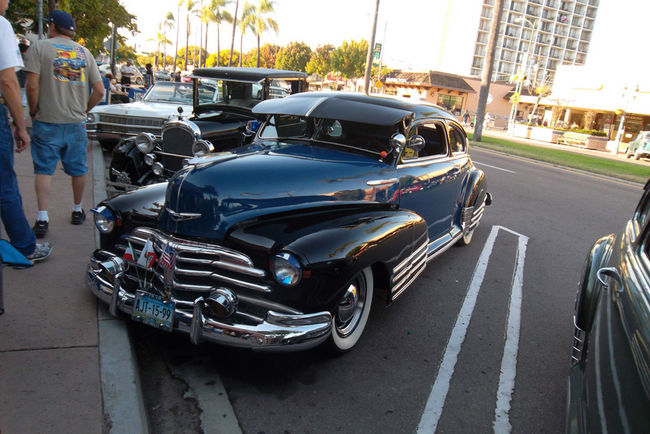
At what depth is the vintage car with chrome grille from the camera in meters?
2.85

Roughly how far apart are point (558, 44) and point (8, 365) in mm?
115774

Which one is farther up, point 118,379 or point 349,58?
point 349,58

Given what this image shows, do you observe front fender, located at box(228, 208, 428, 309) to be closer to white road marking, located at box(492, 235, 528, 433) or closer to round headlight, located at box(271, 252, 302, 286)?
round headlight, located at box(271, 252, 302, 286)

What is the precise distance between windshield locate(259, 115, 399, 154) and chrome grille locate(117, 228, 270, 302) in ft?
5.45

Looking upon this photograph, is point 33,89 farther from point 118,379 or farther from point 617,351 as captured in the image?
point 617,351

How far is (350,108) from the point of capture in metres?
4.21

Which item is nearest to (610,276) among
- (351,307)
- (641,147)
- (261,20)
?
(351,307)

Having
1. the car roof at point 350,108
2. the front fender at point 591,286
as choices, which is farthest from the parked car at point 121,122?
the front fender at point 591,286

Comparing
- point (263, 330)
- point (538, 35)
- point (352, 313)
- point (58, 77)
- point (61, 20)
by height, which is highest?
point (538, 35)

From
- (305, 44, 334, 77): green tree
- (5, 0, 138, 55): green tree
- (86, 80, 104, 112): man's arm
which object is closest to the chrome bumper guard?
(86, 80, 104, 112): man's arm

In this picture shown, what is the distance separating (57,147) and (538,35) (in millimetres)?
109743

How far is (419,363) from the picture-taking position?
3.40 meters

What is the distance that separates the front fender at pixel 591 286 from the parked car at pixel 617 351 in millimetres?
13

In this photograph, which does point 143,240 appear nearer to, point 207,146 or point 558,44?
point 207,146
